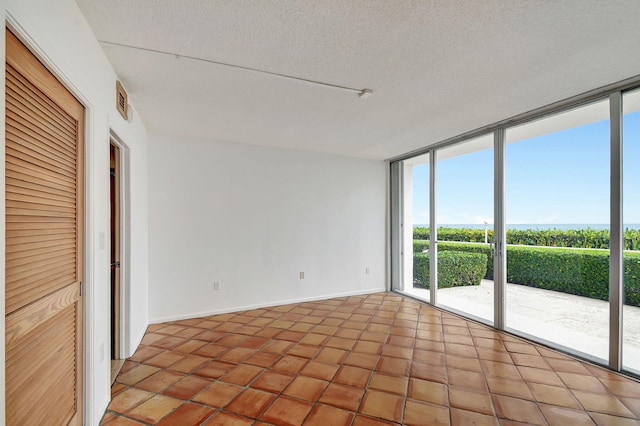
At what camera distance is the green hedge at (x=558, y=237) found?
8.11 feet

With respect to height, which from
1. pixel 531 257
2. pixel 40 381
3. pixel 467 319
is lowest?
pixel 467 319

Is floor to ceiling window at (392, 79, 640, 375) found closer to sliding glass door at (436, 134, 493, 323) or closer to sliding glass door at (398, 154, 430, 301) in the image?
sliding glass door at (436, 134, 493, 323)

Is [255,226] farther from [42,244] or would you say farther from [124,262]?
[42,244]

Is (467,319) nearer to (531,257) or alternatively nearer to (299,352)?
(531,257)

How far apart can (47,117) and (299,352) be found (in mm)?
2583

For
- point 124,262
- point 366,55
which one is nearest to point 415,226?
point 366,55

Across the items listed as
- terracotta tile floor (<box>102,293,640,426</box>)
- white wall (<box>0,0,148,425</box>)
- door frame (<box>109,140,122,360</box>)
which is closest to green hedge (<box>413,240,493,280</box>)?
terracotta tile floor (<box>102,293,640,426</box>)

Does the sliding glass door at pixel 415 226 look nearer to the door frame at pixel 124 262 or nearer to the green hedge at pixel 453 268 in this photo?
the green hedge at pixel 453 268

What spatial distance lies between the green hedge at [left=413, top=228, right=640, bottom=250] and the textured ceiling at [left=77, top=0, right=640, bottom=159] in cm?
125

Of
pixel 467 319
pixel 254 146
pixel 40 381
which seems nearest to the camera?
pixel 40 381

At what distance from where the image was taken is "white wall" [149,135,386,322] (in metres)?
3.85

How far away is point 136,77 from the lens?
235 centimetres

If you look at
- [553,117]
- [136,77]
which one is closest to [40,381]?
[136,77]

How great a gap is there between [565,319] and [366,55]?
315 centimetres
